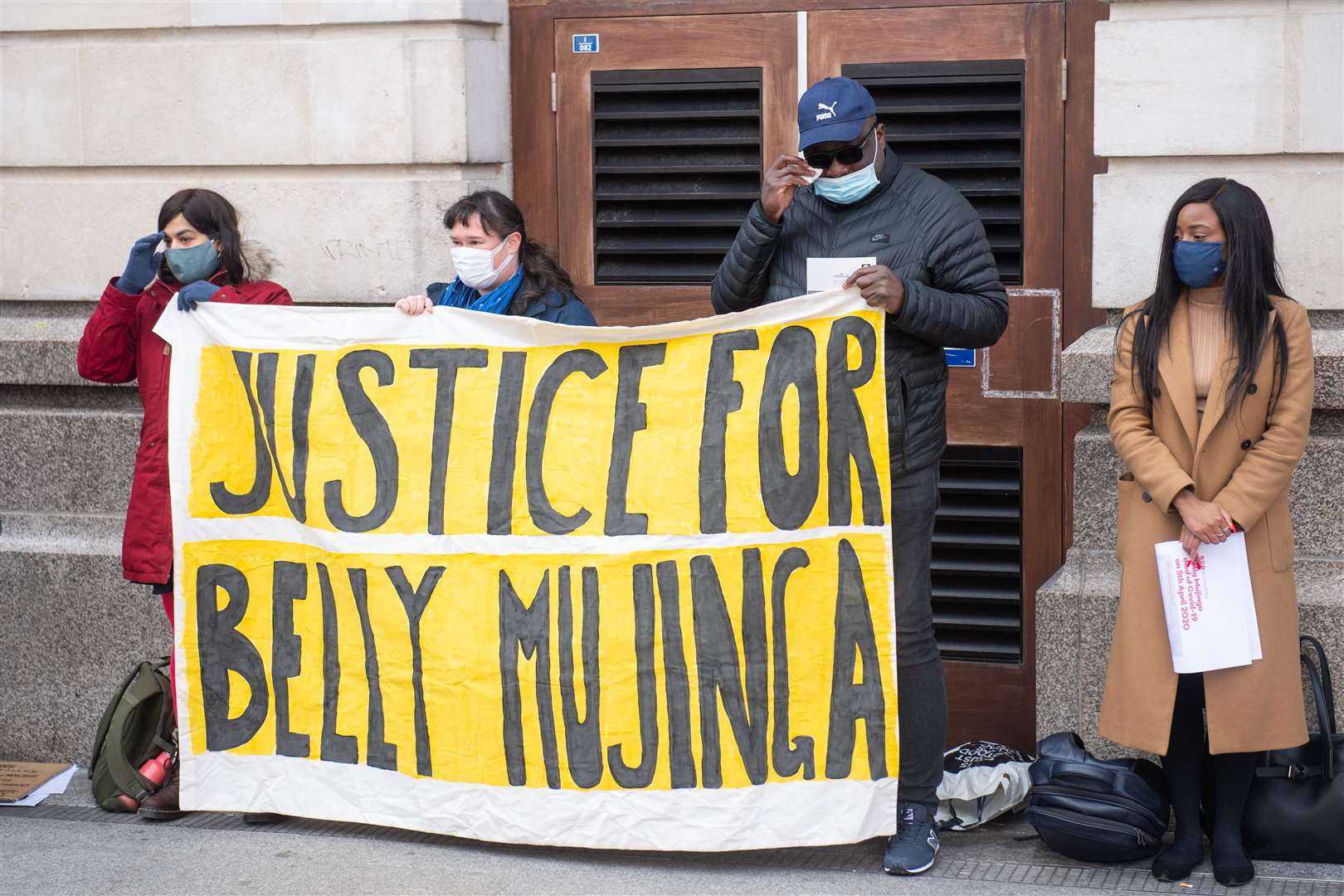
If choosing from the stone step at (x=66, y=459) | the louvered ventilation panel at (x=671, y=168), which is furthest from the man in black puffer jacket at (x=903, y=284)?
the stone step at (x=66, y=459)

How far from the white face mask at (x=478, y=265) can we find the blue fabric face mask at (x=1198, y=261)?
6.37ft

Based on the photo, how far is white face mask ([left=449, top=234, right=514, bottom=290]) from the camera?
200 inches

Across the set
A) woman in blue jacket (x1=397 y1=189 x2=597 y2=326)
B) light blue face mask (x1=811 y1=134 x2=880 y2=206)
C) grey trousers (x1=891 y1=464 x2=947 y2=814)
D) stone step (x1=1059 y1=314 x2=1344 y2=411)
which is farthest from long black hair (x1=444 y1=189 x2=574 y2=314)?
stone step (x1=1059 y1=314 x2=1344 y2=411)

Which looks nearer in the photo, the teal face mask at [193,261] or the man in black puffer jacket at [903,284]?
the man in black puffer jacket at [903,284]

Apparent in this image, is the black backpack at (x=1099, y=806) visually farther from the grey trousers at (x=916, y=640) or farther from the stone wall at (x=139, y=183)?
the stone wall at (x=139, y=183)

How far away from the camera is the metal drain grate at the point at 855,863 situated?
15.3ft

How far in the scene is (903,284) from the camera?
15.1 feet

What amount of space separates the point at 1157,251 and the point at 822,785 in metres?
1.99

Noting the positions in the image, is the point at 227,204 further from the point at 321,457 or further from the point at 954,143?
the point at 954,143

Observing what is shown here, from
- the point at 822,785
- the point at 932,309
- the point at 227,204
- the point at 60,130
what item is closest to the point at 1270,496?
the point at 932,309

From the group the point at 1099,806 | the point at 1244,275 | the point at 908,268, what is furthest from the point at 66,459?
the point at 1244,275

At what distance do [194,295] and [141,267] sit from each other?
0.18m

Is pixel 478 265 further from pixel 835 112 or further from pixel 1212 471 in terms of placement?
pixel 1212 471

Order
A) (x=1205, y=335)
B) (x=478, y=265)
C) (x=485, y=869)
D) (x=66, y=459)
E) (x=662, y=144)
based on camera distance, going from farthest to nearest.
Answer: (x=66, y=459), (x=662, y=144), (x=478, y=265), (x=485, y=869), (x=1205, y=335)
